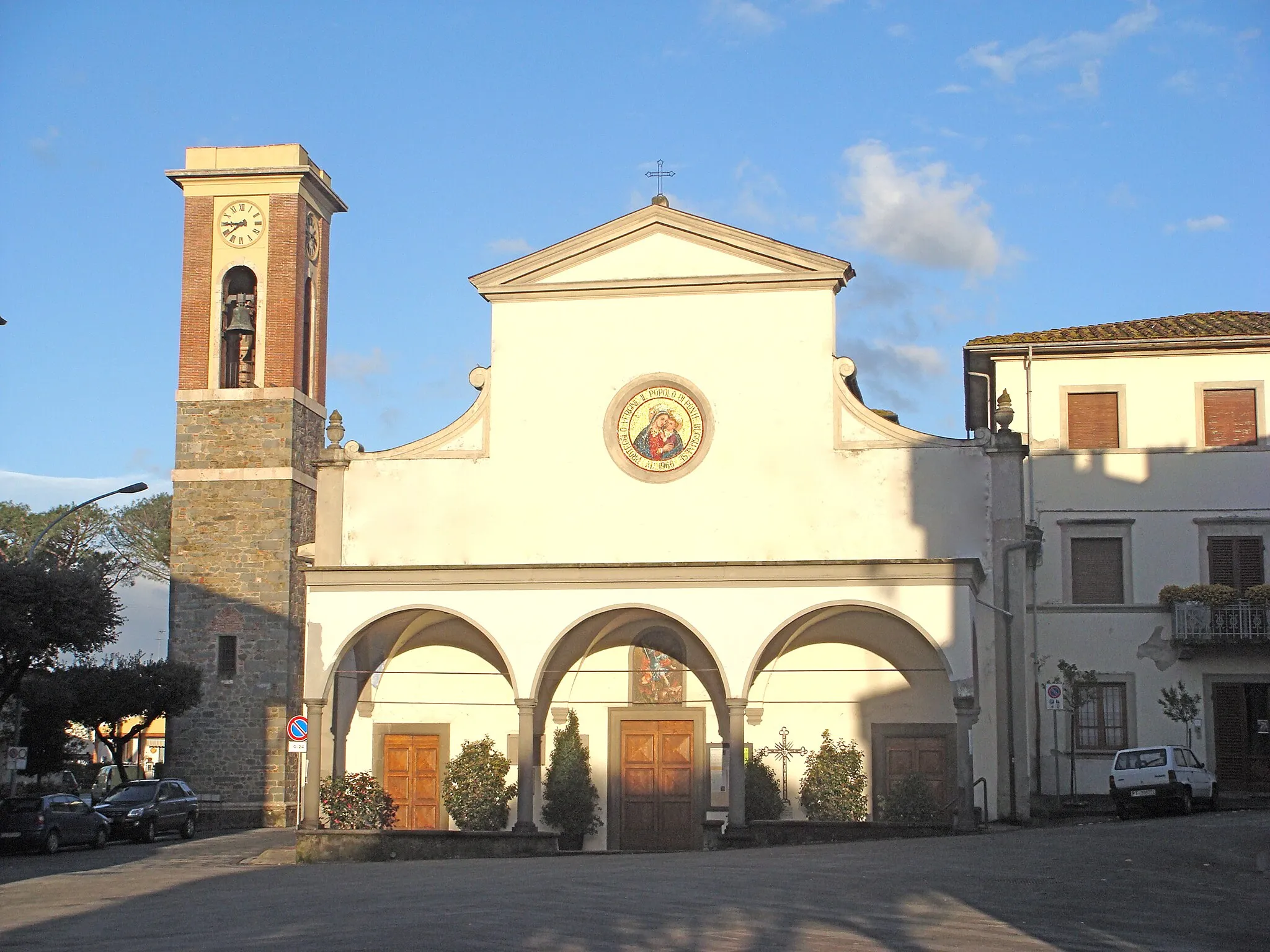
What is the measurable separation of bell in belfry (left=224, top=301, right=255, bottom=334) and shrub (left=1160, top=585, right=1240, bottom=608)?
1785 cm

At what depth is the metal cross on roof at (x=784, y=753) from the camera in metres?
22.0

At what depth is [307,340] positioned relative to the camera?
105 ft

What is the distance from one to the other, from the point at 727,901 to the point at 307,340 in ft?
71.7

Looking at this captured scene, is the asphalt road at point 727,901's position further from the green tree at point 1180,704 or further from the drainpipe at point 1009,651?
the green tree at point 1180,704

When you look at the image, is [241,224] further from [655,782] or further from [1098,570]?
[1098,570]

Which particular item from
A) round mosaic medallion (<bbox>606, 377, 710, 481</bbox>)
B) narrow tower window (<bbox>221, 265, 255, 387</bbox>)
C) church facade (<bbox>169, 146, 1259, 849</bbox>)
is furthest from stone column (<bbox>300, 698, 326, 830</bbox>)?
narrow tower window (<bbox>221, 265, 255, 387</bbox>)

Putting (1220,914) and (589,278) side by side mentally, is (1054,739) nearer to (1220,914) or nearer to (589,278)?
(589,278)

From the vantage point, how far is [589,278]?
75.5 ft

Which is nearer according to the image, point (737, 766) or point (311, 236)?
point (737, 766)

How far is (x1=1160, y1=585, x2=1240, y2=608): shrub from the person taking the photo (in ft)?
88.1

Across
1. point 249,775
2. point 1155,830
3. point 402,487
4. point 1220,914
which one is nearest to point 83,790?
point 249,775

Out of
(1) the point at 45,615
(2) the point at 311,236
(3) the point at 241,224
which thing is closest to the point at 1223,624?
(2) the point at 311,236

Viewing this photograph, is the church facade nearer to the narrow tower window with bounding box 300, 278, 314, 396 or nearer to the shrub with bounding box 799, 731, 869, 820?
the shrub with bounding box 799, 731, 869, 820

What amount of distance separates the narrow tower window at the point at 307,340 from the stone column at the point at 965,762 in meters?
16.4
